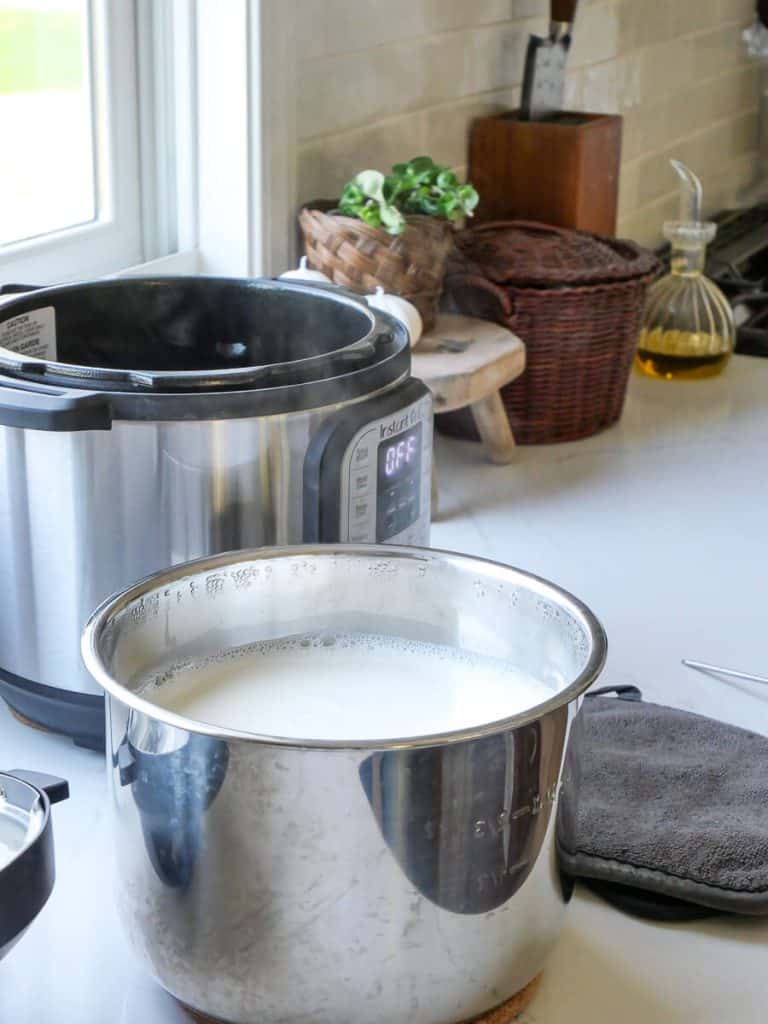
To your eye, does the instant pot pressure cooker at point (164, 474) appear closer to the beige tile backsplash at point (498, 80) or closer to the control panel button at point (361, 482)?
the control panel button at point (361, 482)

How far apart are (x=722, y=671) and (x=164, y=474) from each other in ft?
1.46

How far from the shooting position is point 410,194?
4.70 feet

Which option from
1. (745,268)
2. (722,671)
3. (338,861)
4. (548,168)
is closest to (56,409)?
(338,861)

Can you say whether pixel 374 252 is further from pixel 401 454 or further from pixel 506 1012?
pixel 506 1012

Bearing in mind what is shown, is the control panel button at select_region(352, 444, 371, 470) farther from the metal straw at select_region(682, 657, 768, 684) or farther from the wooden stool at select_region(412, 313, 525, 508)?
the wooden stool at select_region(412, 313, 525, 508)

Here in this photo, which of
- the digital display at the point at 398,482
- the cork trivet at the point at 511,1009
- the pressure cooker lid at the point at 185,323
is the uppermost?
the pressure cooker lid at the point at 185,323

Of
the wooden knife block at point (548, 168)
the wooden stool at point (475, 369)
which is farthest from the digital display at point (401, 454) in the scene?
the wooden knife block at point (548, 168)

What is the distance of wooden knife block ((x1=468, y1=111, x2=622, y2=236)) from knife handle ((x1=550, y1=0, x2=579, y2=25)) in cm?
12

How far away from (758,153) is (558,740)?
8.64ft

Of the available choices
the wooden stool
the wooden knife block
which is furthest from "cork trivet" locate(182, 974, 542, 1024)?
the wooden knife block

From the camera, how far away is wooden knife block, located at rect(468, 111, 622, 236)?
1.71 m

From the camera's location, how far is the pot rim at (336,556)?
22.5 inches

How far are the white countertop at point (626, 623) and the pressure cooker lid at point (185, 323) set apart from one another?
25 centimetres

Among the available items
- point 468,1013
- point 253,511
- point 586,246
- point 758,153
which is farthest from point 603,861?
point 758,153
